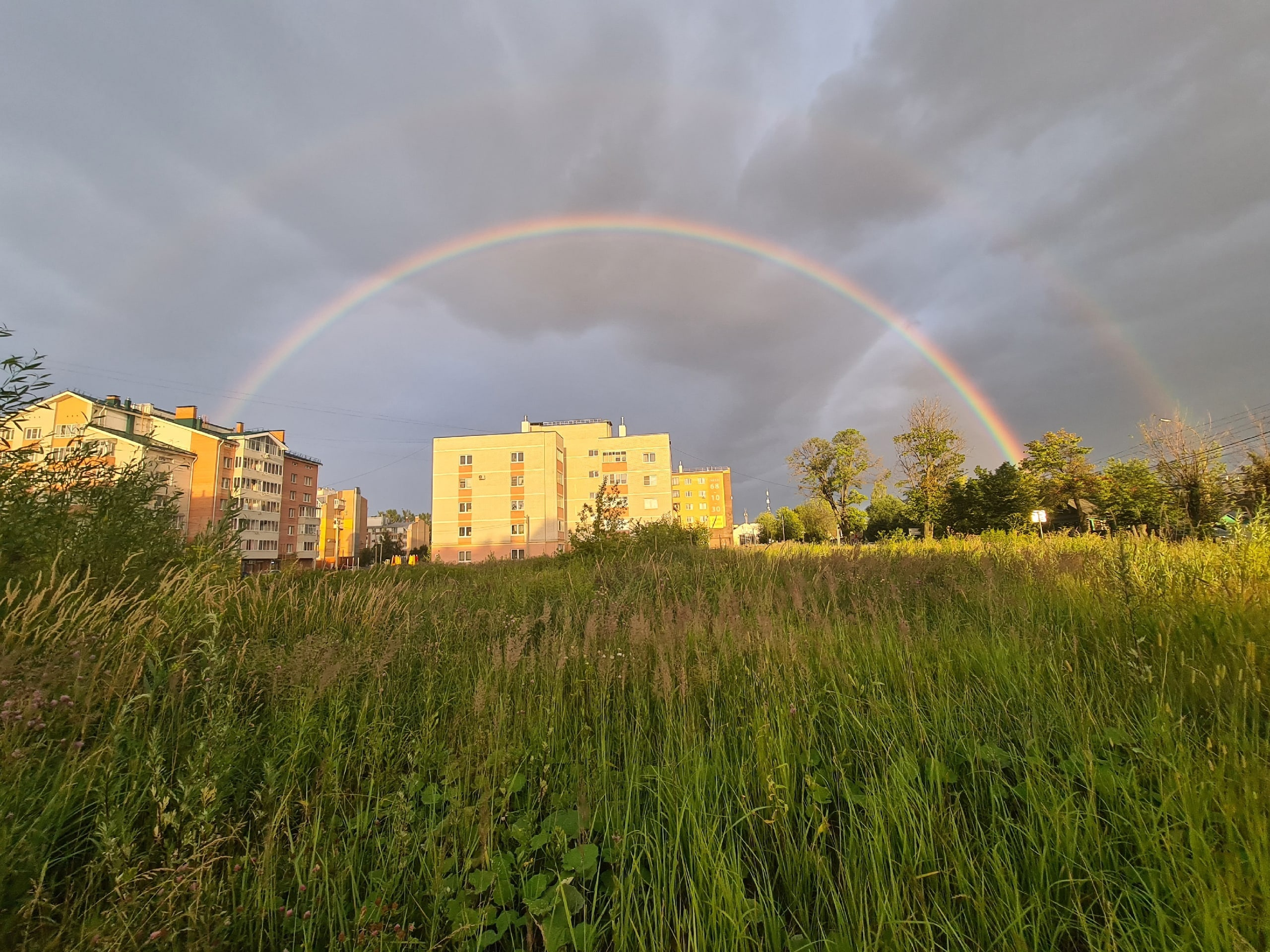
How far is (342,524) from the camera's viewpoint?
9706 cm

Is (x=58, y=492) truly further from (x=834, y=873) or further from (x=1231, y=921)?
(x=1231, y=921)

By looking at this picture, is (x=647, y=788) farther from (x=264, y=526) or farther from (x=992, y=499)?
(x=264, y=526)

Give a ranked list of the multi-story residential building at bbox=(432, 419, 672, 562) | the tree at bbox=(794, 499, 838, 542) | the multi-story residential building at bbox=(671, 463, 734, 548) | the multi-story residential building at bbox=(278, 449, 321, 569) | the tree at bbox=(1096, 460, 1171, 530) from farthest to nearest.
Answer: the multi-story residential building at bbox=(671, 463, 734, 548) → the multi-story residential building at bbox=(278, 449, 321, 569) → the multi-story residential building at bbox=(432, 419, 672, 562) → the tree at bbox=(794, 499, 838, 542) → the tree at bbox=(1096, 460, 1171, 530)

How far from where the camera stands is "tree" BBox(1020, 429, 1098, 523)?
37.3 m

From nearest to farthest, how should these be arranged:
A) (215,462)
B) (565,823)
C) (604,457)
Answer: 1. (565,823)
2. (215,462)
3. (604,457)

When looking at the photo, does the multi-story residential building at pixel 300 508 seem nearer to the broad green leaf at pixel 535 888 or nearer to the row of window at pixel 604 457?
the row of window at pixel 604 457

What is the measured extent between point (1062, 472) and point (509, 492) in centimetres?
5220

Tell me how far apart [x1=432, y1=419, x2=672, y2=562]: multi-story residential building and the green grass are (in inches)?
2201

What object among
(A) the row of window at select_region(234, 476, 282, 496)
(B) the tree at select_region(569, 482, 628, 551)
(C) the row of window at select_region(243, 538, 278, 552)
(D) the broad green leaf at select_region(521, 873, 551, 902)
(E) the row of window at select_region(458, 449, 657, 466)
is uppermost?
(E) the row of window at select_region(458, 449, 657, 466)

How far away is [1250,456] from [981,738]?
58.0ft

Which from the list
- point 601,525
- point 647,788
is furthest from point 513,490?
point 647,788

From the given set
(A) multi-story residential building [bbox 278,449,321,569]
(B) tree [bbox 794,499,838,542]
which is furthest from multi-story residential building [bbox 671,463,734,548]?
(A) multi-story residential building [bbox 278,449,321,569]

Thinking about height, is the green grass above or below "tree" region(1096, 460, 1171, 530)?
below

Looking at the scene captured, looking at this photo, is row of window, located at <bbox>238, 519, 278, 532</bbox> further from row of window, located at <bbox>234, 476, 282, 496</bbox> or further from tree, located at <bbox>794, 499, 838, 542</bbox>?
tree, located at <bbox>794, 499, 838, 542</bbox>
